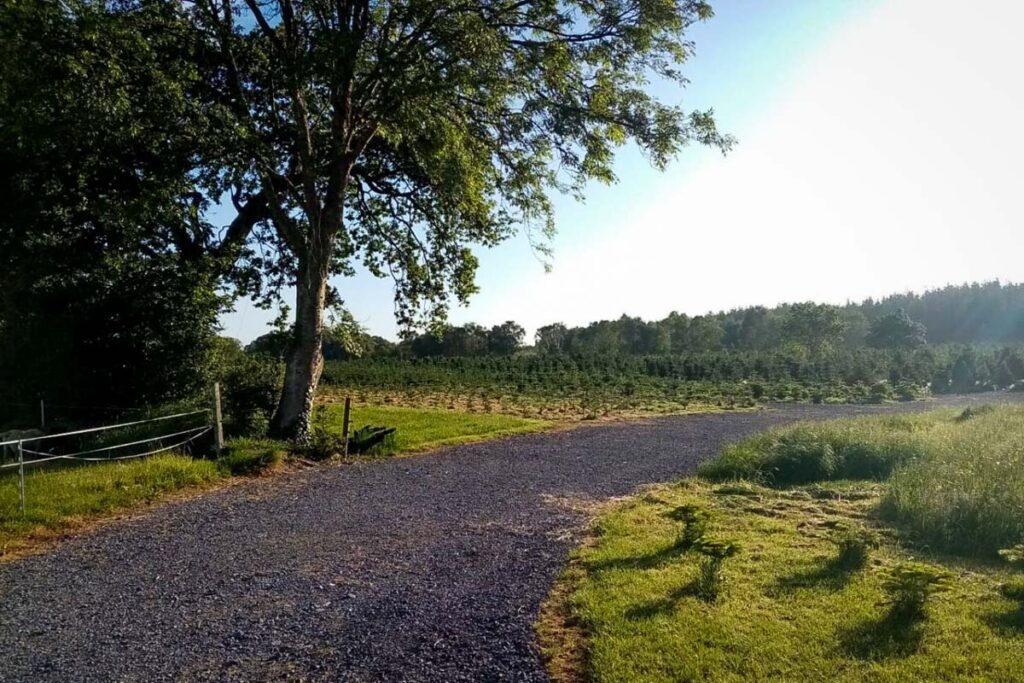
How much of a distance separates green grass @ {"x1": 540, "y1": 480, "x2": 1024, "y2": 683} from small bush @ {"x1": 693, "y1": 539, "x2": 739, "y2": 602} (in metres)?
0.04

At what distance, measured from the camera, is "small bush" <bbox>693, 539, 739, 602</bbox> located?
4820mm

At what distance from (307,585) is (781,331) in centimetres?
5844

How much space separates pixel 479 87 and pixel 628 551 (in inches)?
332

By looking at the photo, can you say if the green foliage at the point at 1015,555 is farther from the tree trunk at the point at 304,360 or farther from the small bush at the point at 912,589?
the tree trunk at the point at 304,360

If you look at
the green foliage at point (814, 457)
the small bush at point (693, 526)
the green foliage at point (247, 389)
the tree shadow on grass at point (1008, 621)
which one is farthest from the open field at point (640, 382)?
the tree shadow on grass at point (1008, 621)

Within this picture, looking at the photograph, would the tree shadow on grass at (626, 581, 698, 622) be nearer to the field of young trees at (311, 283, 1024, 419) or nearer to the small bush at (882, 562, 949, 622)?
the small bush at (882, 562, 949, 622)

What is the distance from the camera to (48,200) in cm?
1266

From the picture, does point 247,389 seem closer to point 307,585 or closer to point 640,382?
point 307,585

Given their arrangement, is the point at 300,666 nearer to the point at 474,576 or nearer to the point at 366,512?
the point at 474,576

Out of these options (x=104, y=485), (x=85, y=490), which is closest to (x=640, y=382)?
(x=104, y=485)

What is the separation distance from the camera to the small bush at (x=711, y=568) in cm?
482

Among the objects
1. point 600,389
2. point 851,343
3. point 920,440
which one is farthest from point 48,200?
point 851,343

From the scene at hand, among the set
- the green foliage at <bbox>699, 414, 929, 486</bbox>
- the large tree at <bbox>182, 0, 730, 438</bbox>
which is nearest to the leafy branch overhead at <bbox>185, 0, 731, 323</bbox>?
the large tree at <bbox>182, 0, 730, 438</bbox>

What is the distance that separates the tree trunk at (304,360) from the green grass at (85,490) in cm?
247
